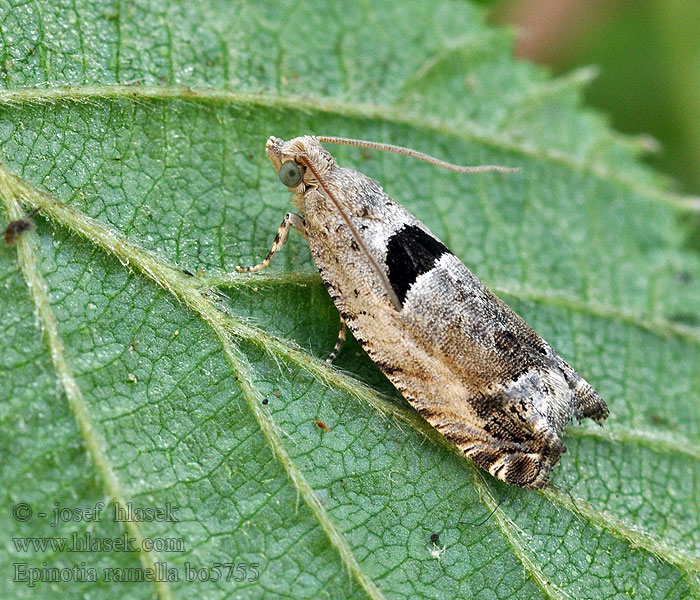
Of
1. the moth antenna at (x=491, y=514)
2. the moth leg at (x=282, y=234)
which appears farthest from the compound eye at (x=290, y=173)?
the moth antenna at (x=491, y=514)

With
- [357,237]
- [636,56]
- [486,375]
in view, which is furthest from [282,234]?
[636,56]

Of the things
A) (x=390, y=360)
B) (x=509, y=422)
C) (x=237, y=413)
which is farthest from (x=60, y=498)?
(x=509, y=422)

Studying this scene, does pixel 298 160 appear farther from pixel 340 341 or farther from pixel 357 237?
pixel 340 341

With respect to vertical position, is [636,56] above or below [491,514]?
above

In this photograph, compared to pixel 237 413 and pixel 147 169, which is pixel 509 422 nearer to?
pixel 237 413

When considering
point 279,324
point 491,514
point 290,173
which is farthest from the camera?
point 290,173

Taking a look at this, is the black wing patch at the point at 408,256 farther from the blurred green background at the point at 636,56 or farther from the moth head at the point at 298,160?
the blurred green background at the point at 636,56

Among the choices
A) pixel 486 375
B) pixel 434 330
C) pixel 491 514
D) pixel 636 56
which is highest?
pixel 636 56
